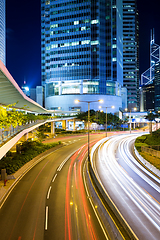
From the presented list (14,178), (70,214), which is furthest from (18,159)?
(70,214)

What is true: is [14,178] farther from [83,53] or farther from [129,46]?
[129,46]

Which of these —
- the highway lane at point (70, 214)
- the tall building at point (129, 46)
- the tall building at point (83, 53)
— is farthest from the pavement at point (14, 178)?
the tall building at point (129, 46)

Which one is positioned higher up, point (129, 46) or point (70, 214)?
point (129, 46)

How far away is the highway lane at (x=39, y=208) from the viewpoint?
10312 millimetres

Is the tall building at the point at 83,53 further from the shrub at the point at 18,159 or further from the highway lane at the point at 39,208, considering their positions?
the highway lane at the point at 39,208

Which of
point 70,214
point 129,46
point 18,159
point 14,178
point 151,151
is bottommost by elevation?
point 70,214

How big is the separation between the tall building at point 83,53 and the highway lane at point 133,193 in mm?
85519

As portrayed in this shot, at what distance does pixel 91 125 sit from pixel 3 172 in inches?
2729

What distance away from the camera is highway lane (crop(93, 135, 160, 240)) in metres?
10.1

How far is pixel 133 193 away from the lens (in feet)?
47.7

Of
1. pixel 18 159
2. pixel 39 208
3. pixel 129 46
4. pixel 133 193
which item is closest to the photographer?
pixel 39 208

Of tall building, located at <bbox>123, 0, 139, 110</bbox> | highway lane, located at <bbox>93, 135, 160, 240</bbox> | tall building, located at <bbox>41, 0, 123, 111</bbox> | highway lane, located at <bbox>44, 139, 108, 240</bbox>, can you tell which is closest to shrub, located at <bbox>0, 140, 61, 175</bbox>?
highway lane, located at <bbox>44, 139, 108, 240</bbox>

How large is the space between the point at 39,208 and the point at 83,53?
10466 centimetres

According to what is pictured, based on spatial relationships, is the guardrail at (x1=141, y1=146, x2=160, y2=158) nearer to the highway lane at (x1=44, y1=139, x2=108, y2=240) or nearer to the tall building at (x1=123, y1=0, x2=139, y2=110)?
the highway lane at (x1=44, y1=139, x2=108, y2=240)
